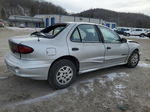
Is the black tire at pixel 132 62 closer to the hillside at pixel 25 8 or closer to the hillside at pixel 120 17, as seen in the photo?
the hillside at pixel 120 17

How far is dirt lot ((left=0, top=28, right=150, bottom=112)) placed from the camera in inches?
115

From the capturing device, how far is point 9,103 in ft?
9.75

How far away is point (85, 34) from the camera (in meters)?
3.89

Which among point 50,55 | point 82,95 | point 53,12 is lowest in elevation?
point 82,95

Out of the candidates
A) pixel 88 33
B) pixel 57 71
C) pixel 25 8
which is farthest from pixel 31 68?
pixel 25 8

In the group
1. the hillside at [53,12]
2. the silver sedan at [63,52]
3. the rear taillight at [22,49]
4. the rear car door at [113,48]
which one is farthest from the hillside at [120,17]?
the rear taillight at [22,49]

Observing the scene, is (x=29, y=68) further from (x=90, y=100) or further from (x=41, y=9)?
(x=41, y=9)

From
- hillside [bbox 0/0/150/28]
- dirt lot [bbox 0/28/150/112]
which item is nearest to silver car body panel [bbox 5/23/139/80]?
dirt lot [bbox 0/28/150/112]

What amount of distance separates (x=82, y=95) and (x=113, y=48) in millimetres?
1822

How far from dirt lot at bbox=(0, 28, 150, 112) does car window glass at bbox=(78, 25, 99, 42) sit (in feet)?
3.71

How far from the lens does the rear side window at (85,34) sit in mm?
3681

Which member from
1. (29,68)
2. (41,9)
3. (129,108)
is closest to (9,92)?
(29,68)

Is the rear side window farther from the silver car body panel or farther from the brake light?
the brake light

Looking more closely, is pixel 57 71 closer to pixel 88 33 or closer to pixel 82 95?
pixel 82 95
